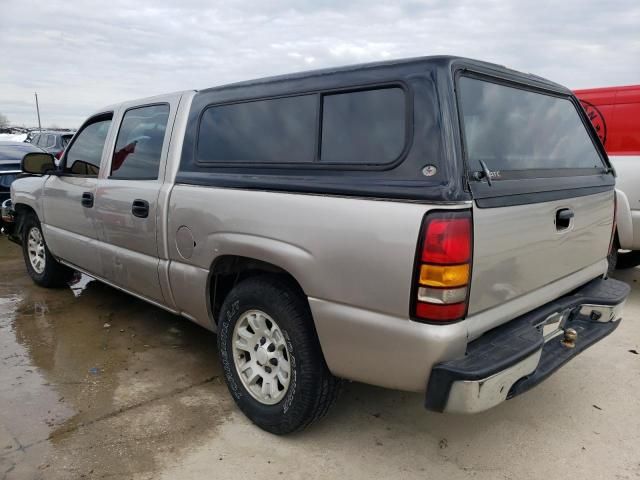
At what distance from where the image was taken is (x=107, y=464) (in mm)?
2506

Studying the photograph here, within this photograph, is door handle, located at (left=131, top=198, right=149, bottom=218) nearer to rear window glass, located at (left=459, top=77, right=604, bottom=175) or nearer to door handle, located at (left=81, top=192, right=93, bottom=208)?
door handle, located at (left=81, top=192, right=93, bottom=208)

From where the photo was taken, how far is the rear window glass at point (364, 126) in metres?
2.22

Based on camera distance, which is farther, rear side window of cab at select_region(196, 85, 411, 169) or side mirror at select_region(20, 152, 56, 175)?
side mirror at select_region(20, 152, 56, 175)

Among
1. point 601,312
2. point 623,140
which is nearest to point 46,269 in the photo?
point 601,312

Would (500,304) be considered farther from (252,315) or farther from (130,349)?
(130,349)

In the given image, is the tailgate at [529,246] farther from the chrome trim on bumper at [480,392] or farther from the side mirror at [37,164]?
the side mirror at [37,164]

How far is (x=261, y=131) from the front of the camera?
2.82m

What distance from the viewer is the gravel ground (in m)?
2.49

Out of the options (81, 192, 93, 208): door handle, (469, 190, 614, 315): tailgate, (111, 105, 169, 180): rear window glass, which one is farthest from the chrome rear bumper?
(81, 192, 93, 208): door handle

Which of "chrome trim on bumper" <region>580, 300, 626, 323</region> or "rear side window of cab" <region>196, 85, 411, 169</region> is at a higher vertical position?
"rear side window of cab" <region>196, 85, 411, 169</region>

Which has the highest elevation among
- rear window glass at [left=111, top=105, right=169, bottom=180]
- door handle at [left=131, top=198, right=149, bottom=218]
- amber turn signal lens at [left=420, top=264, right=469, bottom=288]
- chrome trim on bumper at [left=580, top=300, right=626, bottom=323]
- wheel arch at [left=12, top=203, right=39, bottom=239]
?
rear window glass at [left=111, top=105, right=169, bottom=180]

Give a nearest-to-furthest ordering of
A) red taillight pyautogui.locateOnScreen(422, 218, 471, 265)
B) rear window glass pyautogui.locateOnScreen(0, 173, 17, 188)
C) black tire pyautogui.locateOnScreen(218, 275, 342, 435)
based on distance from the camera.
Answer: red taillight pyautogui.locateOnScreen(422, 218, 471, 265) → black tire pyautogui.locateOnScreen(218, 275, 342, 435) → rear window glass pyautogui.locateOnScreen(0, 173, 17, 188)

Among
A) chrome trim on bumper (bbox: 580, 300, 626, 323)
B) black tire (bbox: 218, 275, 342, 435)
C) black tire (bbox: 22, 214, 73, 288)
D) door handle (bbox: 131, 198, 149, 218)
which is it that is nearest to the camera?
black tire (bbox: 218, 275, 342, 435)

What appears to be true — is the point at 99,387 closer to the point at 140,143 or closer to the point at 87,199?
the point at 87,199
